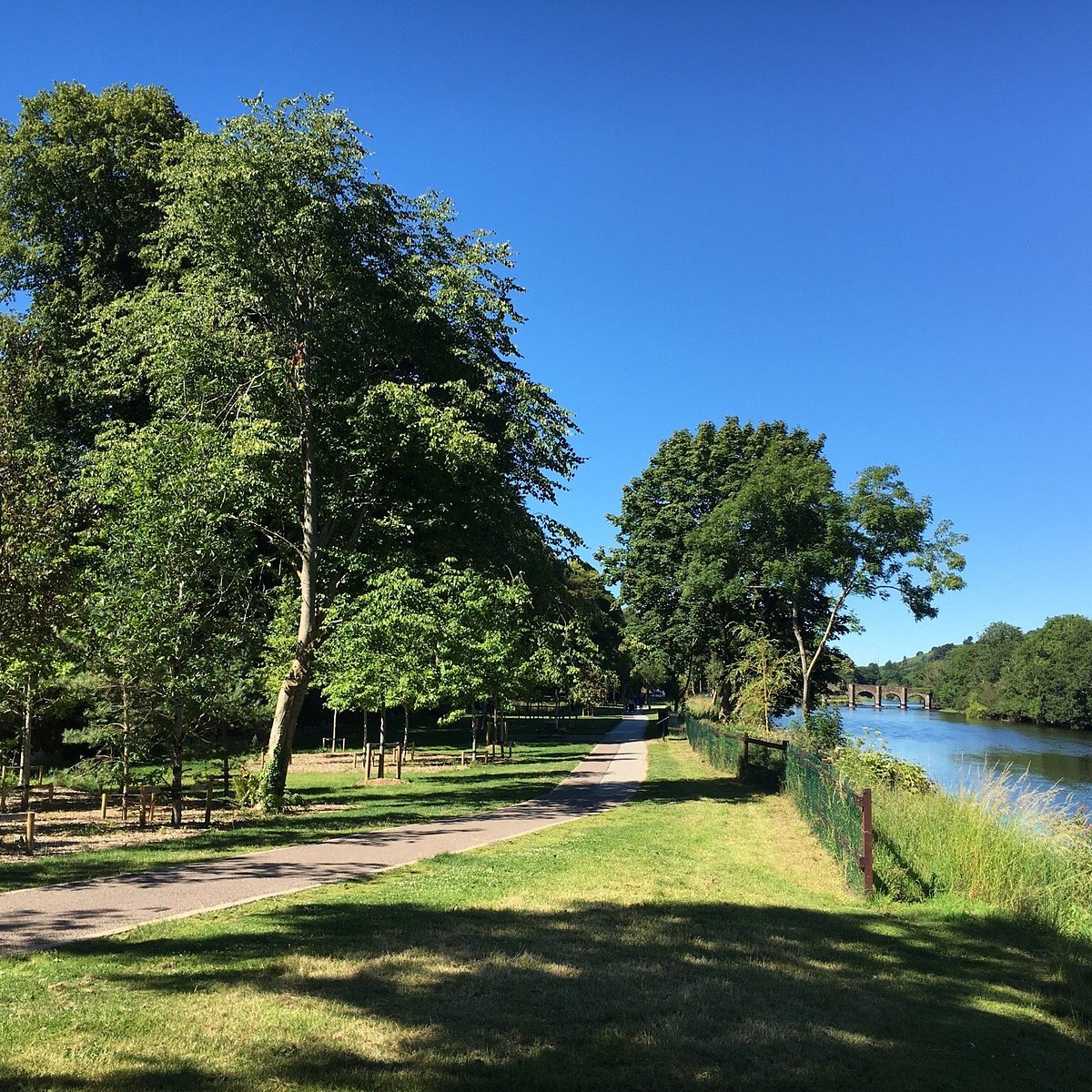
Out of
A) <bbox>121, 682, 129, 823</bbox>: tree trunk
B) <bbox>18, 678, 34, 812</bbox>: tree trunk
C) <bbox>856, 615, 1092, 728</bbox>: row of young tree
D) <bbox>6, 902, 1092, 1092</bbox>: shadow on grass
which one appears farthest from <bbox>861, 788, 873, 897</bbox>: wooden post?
<bbox>856, 615, 1092, 728</bbox>: row of young tree

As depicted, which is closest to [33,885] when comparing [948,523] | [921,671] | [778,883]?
[778,883]

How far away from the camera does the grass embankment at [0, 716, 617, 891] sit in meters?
9.88

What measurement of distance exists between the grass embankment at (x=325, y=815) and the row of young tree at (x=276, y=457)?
1.82 m

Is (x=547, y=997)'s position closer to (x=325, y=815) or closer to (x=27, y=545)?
(x=27, y=545)

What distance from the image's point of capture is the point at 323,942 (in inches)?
254

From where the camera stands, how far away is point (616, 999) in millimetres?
5422

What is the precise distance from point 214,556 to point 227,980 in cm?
1039

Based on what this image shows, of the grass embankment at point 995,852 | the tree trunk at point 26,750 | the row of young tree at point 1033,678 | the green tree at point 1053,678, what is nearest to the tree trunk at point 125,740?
the tree trunk at point 26,750

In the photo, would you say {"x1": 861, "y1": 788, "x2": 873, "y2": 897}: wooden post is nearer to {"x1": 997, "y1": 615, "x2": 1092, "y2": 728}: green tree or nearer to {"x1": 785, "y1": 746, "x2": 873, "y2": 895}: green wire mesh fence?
{"x1": 785, "y1": 746, "x2": 873, "y2": 895}: green wire mesh fence

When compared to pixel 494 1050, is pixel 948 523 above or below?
above

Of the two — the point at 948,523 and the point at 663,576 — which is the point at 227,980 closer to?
the point at 948,523

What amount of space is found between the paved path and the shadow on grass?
810 mm

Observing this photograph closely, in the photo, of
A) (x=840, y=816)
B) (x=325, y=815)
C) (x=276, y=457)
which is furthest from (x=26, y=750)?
(x=840, y=816)

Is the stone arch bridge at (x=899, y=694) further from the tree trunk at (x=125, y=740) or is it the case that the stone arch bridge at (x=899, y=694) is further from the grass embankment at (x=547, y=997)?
the grass embankment at (x=547, y=997)
